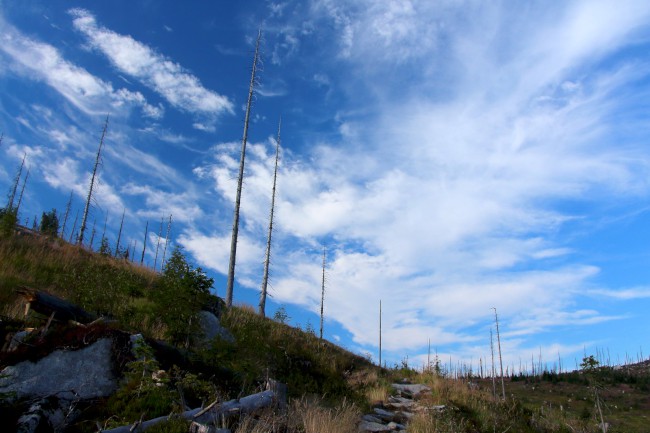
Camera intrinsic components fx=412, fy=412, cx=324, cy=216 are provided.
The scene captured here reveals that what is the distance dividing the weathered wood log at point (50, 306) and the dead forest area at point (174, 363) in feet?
0.06

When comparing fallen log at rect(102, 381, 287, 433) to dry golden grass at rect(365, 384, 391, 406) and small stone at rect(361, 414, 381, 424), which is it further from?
dry golden grass at rect(365, 384, 391, 406)

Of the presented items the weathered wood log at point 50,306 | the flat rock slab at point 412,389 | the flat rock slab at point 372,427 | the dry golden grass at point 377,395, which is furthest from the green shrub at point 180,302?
the flat rock slab at point 412,389

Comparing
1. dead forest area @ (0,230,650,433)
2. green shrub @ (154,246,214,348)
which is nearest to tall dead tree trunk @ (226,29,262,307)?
dead forest area @ (0,230,650,433)

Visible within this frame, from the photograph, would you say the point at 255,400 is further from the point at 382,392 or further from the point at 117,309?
the point at 382,392

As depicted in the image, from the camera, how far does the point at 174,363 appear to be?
7.45 metres

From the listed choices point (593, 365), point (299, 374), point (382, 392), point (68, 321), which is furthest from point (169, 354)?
point (593, 365)

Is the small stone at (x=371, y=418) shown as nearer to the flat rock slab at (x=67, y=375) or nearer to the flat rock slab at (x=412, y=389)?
the flat rock slab at (x=412, y=389)

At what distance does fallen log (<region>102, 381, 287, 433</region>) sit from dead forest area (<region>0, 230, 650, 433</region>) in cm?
5

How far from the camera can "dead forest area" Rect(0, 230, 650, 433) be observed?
5750 millimetres

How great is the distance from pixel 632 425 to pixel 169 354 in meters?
50.6

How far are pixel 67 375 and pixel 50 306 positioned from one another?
1.92 metres

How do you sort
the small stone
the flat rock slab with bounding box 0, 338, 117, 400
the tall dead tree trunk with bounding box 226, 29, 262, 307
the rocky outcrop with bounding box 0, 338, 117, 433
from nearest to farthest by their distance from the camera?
the rocky outcrop with bounding box 0, 338, 117, 433 → the flat rock slab with bounding box 0, 338, 117, 400 → the small stone → the tall dead tree trunk with bounding box 226, 29, 262, 307

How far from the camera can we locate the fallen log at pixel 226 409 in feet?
16.2

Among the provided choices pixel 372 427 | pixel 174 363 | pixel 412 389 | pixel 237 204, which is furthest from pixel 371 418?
pixel 237 204
